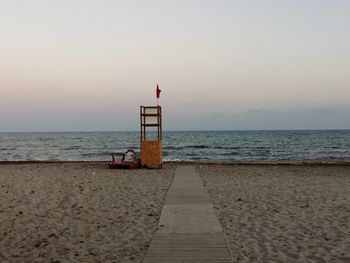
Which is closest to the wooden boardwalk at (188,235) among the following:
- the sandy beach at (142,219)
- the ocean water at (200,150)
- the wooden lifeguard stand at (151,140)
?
the sandy beach at (142,219)

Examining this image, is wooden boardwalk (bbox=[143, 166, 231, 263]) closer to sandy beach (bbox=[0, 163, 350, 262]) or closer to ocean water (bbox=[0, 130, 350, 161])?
sandy beach (bbox=[0, 163, 350, 262])

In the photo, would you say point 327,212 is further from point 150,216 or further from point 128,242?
point 128,242

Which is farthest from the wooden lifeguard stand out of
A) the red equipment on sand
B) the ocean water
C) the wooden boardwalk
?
the ocean water

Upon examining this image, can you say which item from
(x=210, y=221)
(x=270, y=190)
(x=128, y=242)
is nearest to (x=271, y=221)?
(x=210, y=221)

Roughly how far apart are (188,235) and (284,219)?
2621mm

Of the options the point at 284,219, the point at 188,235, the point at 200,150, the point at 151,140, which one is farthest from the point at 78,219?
the point at 200,150

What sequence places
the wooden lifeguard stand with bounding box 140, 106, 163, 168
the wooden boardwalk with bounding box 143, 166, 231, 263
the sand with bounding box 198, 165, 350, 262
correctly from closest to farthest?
the wooden boardwalk with bounding box 143, 166, 231, 263
the sand with bounding box 198, 165, 350, 262
the wooden lifeguard stand with bounding box 140, 106, 163, 168

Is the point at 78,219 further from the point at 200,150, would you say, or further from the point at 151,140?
the point at 200,150

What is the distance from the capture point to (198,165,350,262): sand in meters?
6.46

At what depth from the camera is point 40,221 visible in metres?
8.63

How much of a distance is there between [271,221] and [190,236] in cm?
228

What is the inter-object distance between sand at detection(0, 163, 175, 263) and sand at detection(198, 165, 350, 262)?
1545 millimetres

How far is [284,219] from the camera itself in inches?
343

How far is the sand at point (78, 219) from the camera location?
6551mm
